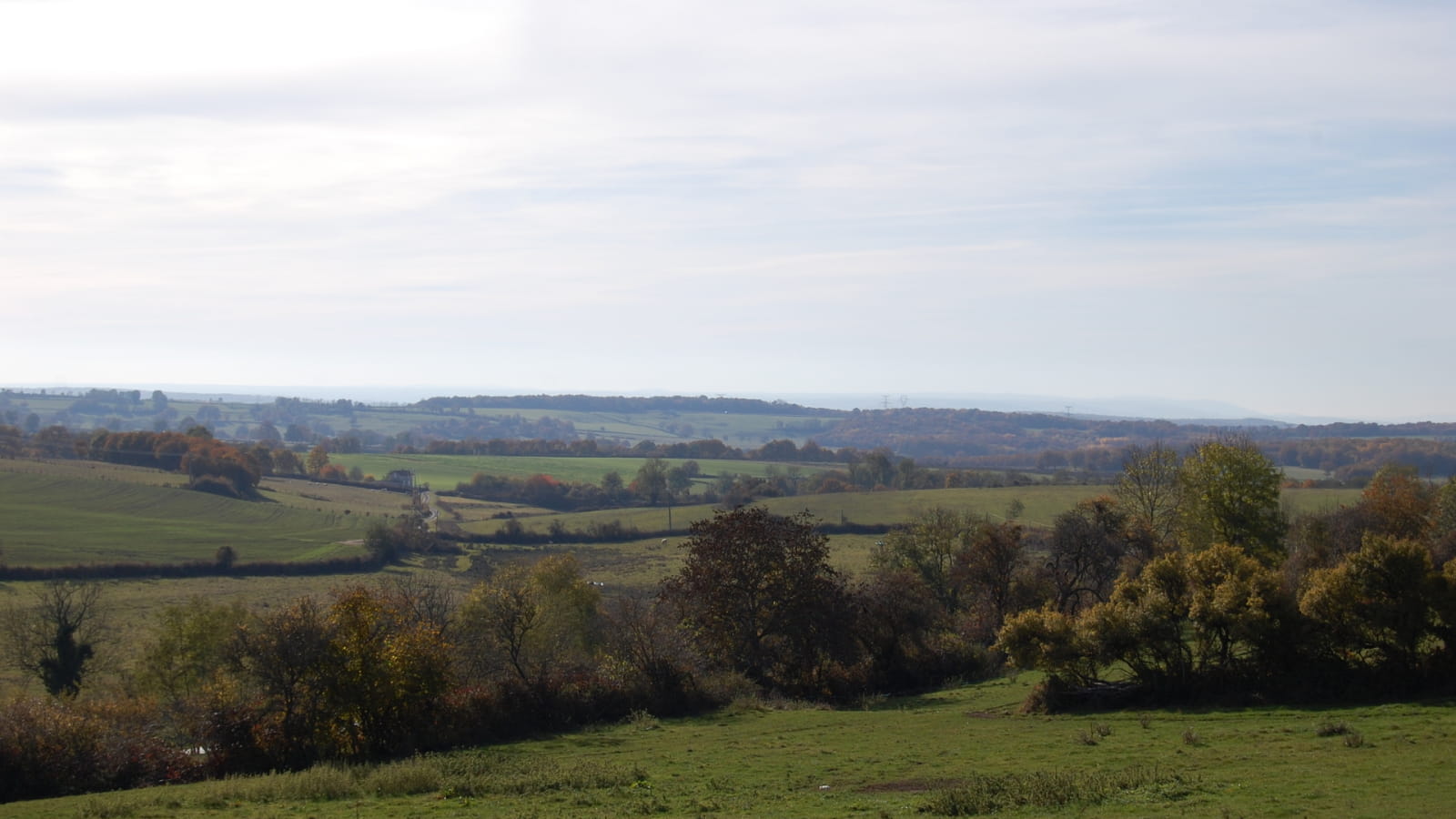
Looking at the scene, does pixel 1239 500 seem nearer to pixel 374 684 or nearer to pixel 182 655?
pixel 374 684

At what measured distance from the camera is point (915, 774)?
76.7 ft

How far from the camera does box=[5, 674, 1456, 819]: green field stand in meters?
19.1

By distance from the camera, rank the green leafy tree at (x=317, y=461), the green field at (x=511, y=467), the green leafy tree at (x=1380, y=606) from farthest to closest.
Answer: the green leafy tree at (x=317, y=461) → the green field at (x=511, y=467) → the green leafy tree at (x=1380, y=606)

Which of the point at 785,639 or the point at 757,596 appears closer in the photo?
the point at 785,639

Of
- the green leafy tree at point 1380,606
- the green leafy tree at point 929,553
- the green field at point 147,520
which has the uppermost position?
the green leafy tree at point 1380,606

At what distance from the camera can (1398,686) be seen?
2892cm

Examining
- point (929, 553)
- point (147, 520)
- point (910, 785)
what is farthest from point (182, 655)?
point (147, 520)

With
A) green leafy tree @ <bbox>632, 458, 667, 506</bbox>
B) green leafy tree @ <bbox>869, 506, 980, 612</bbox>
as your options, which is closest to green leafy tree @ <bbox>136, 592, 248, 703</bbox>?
green leafy tree @ <bbox>869, 506, 980, 612</bbox>

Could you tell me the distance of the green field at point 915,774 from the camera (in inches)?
753

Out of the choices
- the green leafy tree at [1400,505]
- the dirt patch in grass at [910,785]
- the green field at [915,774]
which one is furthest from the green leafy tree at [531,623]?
the green leafy tree at [1400,505]

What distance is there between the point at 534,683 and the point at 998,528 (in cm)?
2802

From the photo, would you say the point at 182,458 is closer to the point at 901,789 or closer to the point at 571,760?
the point at 571,760

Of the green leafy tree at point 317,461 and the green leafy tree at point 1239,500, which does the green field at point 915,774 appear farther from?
the green leafy tree at point 317,461

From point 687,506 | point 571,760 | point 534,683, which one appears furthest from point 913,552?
point 687,506
